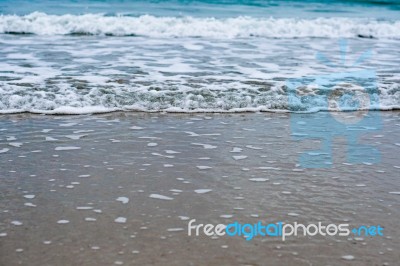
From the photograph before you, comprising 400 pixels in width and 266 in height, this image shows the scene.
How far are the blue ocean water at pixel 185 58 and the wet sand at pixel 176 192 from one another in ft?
2.30

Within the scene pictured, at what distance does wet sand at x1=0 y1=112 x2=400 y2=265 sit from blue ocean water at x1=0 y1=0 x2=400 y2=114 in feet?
2.30

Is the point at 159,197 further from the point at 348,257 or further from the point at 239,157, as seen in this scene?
the point at 348,257

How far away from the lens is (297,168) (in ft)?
11.7

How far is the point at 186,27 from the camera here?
12180mm

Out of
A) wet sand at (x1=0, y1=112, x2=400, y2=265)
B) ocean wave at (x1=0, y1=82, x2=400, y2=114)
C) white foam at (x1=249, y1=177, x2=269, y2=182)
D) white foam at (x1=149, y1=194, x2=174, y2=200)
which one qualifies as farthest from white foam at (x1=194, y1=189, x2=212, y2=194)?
ocean wave at (x1=0, y1=82, x2=400, y2=114)

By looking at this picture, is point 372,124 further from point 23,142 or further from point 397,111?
point 23,142

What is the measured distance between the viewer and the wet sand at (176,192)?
96.0 inches

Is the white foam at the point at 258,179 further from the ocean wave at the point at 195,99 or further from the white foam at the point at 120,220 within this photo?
the ocean wave at the point at 195,99

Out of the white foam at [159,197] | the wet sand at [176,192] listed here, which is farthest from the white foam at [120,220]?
the white foam at [159,197]

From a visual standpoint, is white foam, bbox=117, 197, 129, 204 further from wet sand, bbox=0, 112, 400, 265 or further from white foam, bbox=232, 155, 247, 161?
white foam, bbox=232, 155, 247, 161

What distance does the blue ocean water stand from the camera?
5445 millimetres

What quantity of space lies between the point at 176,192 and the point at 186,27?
30.8 ft

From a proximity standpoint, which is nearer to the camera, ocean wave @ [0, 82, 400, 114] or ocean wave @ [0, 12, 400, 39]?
ocean wave @ [0, 82, 400, 114]

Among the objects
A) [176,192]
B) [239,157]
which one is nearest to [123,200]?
[176,192]
